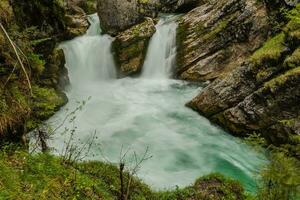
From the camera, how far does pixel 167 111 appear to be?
16578mm

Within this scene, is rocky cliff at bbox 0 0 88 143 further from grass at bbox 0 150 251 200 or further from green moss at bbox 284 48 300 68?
green moss at bbox 284 48 300 68

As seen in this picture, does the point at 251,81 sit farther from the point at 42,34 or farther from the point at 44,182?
the point at 44,182

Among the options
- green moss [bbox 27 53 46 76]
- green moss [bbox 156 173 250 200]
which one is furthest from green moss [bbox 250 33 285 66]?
green moss [bbox 27 53 46 76]

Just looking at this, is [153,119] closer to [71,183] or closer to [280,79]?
[280,79]

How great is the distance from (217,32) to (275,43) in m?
4.00

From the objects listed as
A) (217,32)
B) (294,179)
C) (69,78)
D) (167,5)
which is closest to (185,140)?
(217,32)

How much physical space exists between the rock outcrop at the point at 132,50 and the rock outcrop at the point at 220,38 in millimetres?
1764

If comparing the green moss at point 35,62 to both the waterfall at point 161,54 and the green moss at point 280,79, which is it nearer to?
the green moss at point 280,79

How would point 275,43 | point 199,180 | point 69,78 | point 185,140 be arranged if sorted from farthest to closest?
1. point 69,78
2. point 275,43
3. point 185,140
4. point 199,180

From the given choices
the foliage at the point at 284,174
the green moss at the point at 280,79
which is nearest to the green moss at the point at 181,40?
the green moss at the point at 280,79

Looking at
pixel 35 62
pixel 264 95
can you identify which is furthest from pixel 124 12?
pixel 35 62

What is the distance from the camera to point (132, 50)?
20516 mm

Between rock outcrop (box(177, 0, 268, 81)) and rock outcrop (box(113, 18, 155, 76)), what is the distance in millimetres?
1764

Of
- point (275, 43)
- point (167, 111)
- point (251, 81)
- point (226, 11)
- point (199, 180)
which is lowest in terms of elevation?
point (199, 180)
